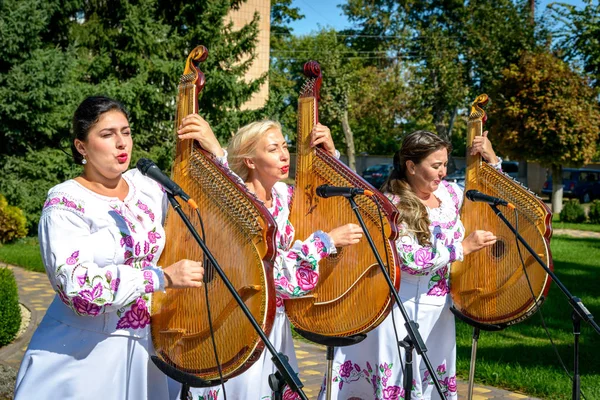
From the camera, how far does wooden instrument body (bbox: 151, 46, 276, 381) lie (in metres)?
2.77

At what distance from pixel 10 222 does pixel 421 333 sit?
1181cm

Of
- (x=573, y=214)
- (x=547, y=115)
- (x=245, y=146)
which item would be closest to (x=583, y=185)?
(x=547, y=115)

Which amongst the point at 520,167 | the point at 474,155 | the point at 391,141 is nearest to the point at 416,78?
the point at 520,167

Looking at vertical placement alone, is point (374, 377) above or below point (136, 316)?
below

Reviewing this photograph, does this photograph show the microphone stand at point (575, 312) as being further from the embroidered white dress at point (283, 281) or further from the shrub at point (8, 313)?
the shrub at point (8, 313)

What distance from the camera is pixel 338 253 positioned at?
3748 millimetres

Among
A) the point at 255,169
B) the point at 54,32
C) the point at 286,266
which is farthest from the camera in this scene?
the point at 54,32

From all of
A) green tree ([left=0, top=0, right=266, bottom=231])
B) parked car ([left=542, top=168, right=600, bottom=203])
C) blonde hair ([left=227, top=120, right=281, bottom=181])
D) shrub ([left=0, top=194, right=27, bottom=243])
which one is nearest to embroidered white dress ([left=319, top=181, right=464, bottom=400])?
blonde hair ([left=227, top=120, right=281, bottom=181])

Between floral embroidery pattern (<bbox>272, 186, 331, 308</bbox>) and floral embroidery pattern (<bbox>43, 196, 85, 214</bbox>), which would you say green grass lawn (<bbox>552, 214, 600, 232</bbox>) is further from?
floral embroidery pattern (<bbox>43, 196, 85, 214</bbox>)

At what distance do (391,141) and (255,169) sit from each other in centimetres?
4585

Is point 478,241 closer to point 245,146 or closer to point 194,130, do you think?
point 245,146

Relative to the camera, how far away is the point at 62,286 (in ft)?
9.34

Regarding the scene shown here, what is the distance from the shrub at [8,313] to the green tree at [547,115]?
19.3 meters

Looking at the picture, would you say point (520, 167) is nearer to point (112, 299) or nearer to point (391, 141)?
point (391, 141)
